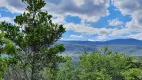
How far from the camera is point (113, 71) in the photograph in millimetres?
87750

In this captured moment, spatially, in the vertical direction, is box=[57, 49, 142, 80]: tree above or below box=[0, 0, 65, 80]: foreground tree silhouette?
below

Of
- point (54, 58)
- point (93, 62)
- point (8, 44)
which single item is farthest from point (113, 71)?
point (8, 44)

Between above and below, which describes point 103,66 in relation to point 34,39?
below

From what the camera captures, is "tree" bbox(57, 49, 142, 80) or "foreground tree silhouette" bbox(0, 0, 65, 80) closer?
"foreground tree silhouette" bbox(0, 0, 65, 80)

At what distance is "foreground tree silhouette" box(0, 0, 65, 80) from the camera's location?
102 feet

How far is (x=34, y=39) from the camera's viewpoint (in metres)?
30.5

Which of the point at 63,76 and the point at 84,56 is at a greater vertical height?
the point at 84,56

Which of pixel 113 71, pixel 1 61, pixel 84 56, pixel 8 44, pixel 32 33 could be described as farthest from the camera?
pixel 84 56

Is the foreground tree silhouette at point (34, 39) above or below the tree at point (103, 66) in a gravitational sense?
above

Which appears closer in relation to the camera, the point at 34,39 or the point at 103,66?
the point at 34,39

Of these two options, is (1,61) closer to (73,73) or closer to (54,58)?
(54,58)

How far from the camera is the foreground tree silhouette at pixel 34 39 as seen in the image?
31.1m

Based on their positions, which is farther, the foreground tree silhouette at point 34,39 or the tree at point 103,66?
the tree at point 103,66

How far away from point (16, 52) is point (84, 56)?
224 ft
